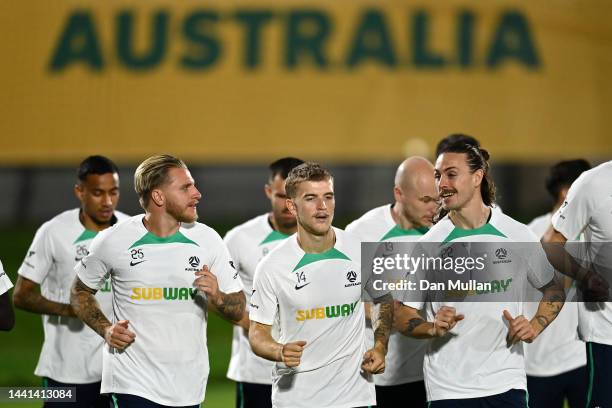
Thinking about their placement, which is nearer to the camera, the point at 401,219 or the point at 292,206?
the point at 292,206

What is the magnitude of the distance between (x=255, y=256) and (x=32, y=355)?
591cm

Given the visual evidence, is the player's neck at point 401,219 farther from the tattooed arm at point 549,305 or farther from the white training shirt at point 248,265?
the tattooed arm at point 549,305

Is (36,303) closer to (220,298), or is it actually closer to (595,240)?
(220,298)

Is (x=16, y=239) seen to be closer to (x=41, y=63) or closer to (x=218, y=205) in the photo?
(x=41, y=63)

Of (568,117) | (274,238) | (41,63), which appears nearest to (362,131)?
(568,117)

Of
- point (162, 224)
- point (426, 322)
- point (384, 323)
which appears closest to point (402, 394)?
point (384, 323)

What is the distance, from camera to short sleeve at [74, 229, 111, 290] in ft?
19.9

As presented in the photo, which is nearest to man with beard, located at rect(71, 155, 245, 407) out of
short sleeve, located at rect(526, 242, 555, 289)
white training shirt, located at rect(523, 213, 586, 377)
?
short sleeve, located at rect(526, 242, 555, 289)

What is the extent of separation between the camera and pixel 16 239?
1789 centimetres

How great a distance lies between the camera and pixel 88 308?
6.09 m

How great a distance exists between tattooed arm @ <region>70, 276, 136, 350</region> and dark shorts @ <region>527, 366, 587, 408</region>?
130 inches

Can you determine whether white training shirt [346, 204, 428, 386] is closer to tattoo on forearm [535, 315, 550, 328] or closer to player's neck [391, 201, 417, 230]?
player's neck [391, 201, 417, 230]

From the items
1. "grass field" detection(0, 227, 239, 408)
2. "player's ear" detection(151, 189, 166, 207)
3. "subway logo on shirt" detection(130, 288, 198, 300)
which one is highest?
"player's ear" detection(151, 189, 166, 207)

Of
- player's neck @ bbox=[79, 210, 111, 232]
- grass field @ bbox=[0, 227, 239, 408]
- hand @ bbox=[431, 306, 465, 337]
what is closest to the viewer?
hand @ bbox=[431, 306, 465, 337]
